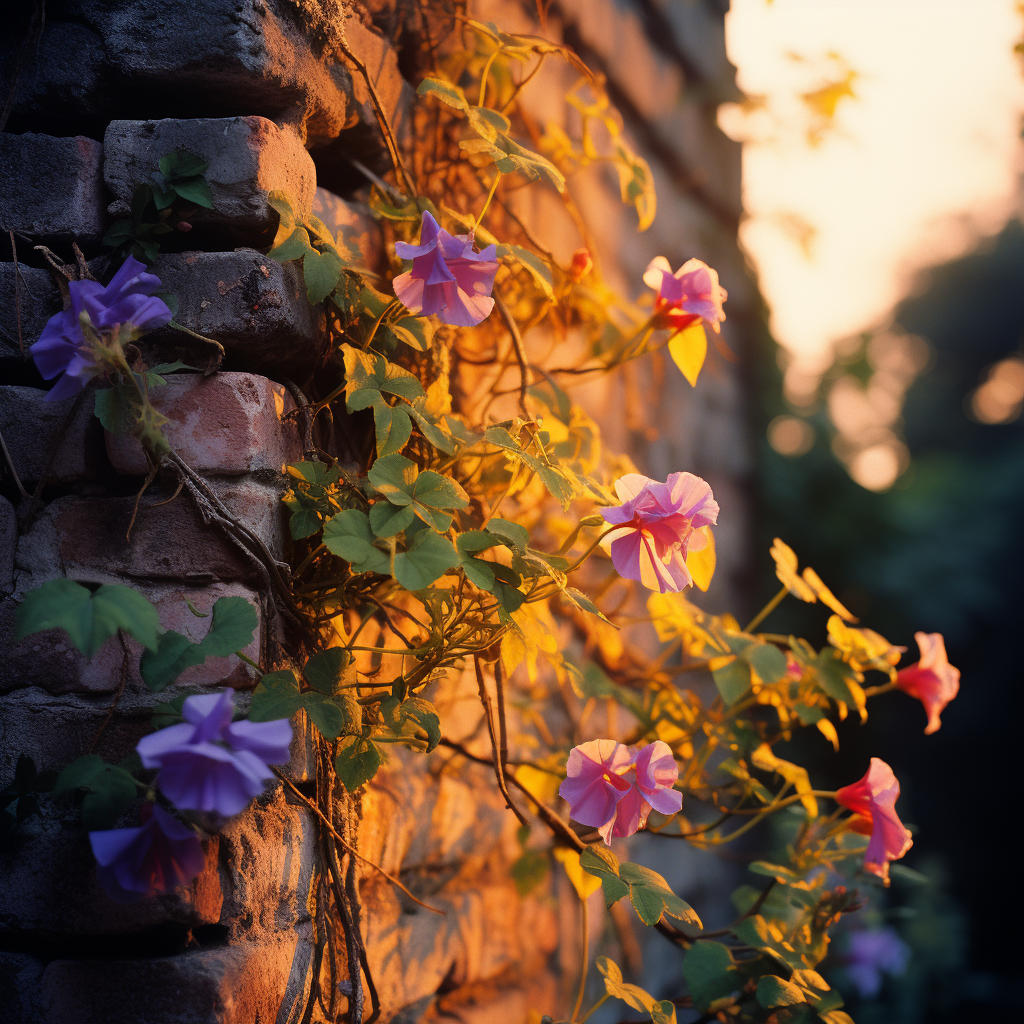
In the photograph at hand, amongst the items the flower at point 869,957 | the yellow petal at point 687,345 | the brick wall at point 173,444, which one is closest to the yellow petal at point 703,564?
the yellow petal at point 687,345

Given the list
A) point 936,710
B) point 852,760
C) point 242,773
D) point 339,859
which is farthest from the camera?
point 852,760

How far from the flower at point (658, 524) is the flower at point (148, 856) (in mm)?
450

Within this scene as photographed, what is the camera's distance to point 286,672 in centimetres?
68

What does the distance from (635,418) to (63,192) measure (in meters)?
1.35

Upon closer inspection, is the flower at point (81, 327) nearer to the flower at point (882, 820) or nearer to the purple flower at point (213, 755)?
the purple flower at point (213, 755)

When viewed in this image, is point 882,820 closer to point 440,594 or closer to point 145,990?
point 440,594

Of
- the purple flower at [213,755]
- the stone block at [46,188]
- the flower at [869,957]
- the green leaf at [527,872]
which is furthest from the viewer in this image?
the flower at [869,957]

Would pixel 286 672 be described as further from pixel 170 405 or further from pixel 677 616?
pixel 677 616

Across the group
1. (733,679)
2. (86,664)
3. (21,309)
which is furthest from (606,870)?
(21,309)

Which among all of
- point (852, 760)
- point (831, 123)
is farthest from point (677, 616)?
point (852, 760)

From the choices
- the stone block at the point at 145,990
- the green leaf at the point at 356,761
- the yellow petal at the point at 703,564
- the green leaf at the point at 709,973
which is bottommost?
the green leaf at the point at 709,973

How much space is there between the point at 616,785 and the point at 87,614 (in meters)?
0.52

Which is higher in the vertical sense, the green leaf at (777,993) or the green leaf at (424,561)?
the green leaf at (424,561)

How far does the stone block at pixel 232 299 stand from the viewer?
0.72 meters
